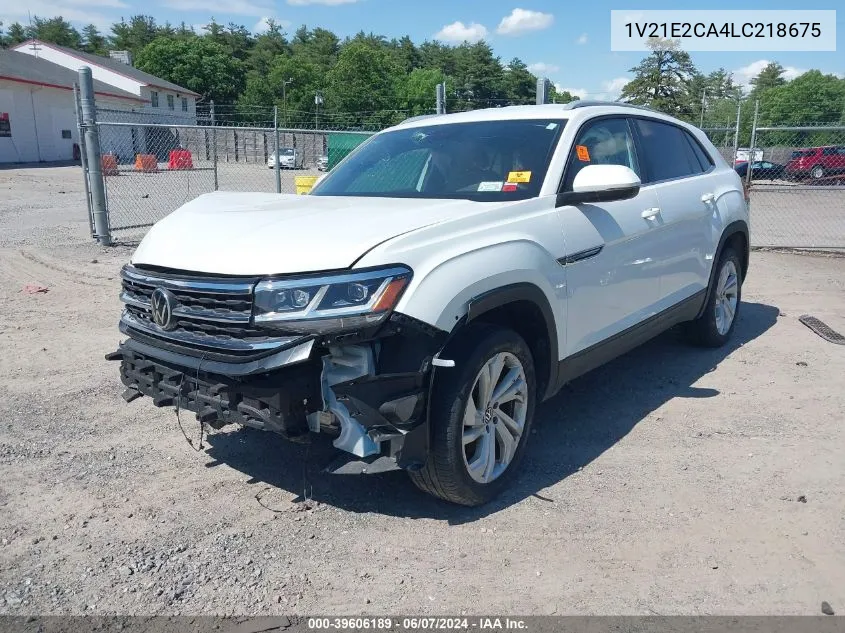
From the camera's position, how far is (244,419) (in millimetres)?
3096

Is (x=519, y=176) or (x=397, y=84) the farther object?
(x=397, y=84)

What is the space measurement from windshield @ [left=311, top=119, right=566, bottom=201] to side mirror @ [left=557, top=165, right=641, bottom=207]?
0.64 ft

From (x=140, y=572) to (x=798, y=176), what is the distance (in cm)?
2855

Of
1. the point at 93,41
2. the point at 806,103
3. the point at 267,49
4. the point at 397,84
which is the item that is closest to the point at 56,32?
the point at 93,41

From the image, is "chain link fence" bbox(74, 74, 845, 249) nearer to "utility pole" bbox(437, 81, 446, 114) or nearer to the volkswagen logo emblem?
"utility pole" bbox(437, 81, 446, 114)

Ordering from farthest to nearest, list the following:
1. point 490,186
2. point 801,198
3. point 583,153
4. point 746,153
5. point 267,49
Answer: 1. point 267,49
2. point 801,198
3. point 746,153
4. point 583,153
5. point 490,186

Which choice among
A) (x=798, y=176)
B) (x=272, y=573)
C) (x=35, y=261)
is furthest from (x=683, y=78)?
(x=272, y=573)

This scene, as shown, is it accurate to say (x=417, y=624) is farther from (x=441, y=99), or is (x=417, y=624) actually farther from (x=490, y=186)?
(x=441, y=99)

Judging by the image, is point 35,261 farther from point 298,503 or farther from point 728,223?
point 728,223

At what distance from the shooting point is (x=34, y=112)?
38.9m

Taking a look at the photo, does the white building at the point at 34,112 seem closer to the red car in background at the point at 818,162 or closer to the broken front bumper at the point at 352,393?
the red car in background at the point at 818,162

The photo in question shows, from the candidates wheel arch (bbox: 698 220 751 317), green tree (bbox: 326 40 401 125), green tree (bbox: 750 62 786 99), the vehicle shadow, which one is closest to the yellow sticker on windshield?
the vehicle shadow

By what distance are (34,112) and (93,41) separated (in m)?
→ 72.6

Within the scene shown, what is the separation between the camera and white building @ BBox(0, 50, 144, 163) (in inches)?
1459
